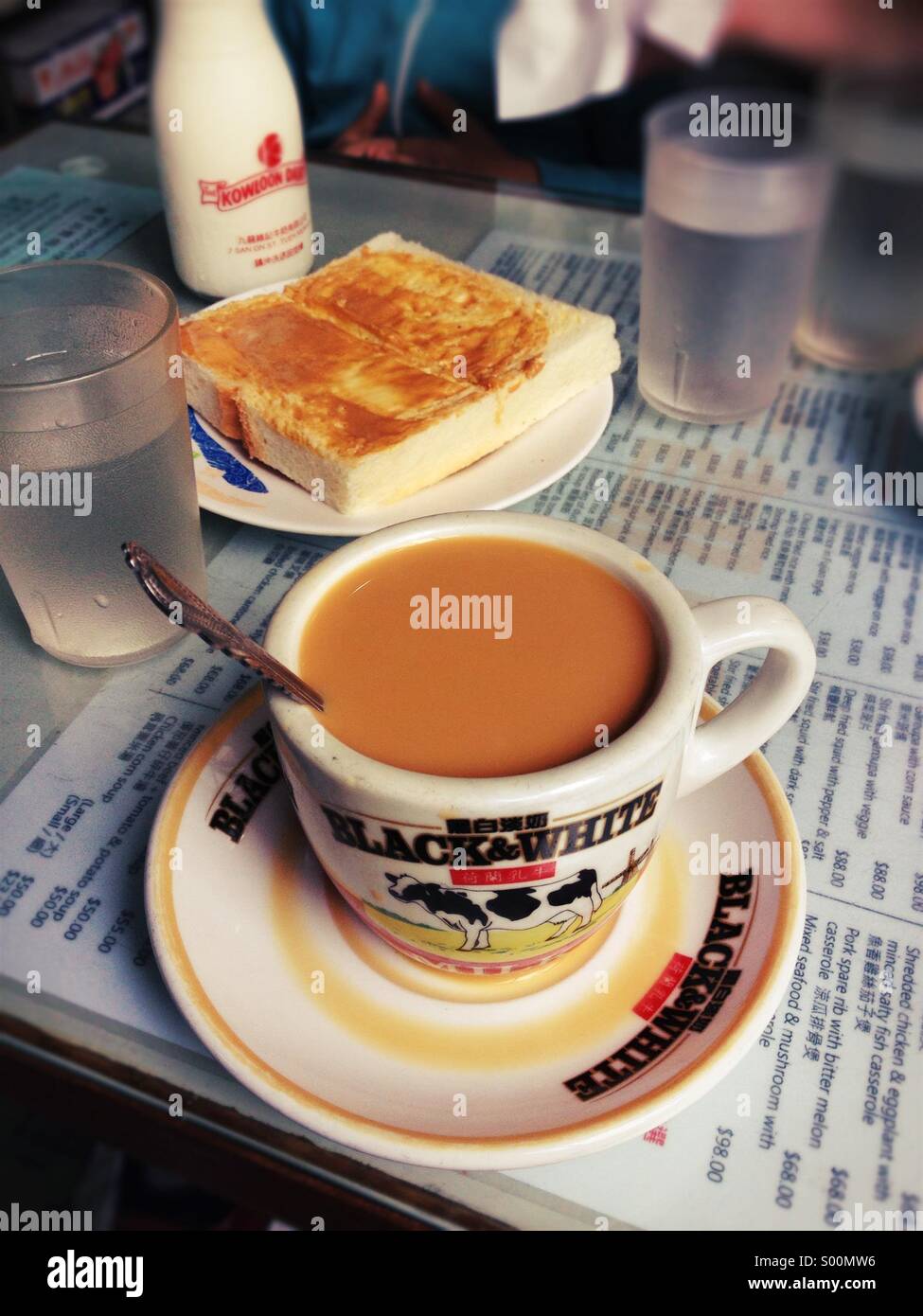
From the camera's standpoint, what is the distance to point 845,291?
1.47 feet

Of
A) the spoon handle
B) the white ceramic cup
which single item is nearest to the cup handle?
the white ceramic cup

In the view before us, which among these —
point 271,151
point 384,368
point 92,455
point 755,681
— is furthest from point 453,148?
point 755,681

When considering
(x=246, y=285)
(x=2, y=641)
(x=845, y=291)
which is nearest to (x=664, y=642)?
(x=845, y=291)

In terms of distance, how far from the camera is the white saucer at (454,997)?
285 millimetres

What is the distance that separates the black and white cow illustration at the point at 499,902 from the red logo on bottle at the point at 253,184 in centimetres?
56

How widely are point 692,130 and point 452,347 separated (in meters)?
0.18

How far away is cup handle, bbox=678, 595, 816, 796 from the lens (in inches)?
Answer: 12.8

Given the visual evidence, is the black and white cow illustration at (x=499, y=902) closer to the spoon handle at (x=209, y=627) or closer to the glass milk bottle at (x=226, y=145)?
the spoon handle at (x=209, y=627)

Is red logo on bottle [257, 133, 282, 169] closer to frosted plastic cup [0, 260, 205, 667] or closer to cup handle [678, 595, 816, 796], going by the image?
frosted plastic cup [0, 260, 205, 667]

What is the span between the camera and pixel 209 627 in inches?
11.4

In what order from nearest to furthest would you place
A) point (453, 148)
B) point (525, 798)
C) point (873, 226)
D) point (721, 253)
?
point (525, 798) < point (873, 226) < point (721, 253) < point (453, 148)

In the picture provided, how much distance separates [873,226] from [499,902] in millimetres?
291

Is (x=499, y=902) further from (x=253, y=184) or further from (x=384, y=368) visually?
(x=253, y=184)

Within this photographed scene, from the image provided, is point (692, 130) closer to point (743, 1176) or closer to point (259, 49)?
point (259, 49)
